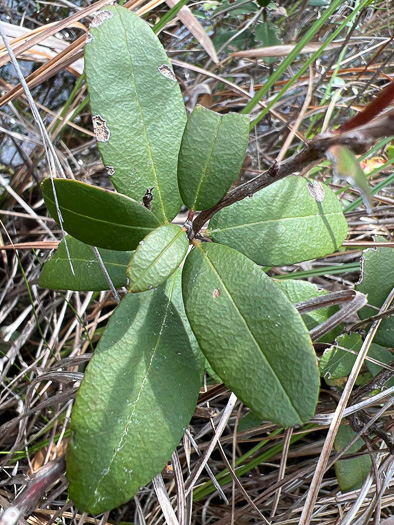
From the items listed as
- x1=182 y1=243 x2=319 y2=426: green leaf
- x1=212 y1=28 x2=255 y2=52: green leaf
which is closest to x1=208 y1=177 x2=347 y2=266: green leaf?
x1=182 y1=243 x2=319 y2=426: green leaf

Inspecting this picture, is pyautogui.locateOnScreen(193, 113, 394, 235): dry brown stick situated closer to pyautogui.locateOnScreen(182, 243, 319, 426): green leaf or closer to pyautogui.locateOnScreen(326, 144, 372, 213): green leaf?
pyautogui.locateOnScreen(326, 144, 372, 213): green leaf

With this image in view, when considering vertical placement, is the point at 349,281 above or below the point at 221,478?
above

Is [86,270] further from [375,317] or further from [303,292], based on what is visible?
[375,317]

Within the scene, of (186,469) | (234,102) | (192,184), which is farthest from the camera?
(234,102)

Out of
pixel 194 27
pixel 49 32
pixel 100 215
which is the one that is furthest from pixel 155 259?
pixel 194 27

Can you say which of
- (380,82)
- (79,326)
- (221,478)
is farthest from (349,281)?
(380,82)

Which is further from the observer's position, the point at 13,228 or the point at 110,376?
the point at 13,228

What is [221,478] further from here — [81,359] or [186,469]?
[81,359]
